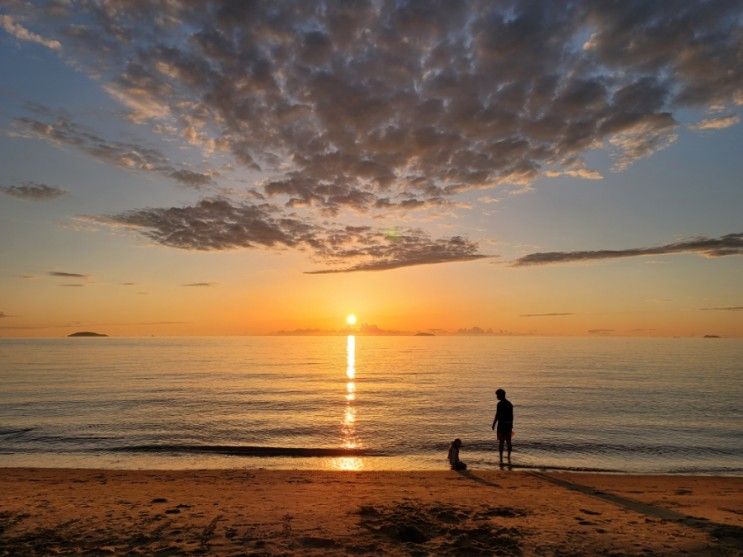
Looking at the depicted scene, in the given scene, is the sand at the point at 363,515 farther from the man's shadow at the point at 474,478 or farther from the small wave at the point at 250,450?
the small wave at the point at 250,450

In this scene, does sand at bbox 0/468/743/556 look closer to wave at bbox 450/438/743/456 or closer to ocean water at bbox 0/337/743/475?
ocean water at bbox 0/337/743/475

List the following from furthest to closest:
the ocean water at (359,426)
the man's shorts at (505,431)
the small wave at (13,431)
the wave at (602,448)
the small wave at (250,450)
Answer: the small wave at (13,431) < the wave at (602,448) < the small wave at (250,450) < the ocean water at (359,426) < the man's shorts at (505,431)

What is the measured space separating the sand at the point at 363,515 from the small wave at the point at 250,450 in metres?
6.70

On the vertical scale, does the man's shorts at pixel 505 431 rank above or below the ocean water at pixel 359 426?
above

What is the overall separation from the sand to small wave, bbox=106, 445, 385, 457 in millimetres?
6696

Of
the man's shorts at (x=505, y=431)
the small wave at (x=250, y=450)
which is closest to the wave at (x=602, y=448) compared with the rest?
the small wave at (x=250, y=450)

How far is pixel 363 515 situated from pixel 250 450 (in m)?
14.6

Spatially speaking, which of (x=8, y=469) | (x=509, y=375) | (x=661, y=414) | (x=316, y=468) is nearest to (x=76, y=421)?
(x=8, y=469)

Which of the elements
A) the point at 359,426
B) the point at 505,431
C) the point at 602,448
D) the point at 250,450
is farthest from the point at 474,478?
the point at 359,426

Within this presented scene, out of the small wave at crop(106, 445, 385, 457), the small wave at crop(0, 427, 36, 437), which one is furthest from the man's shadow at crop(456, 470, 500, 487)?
the small wave at crop(0, 427, 36, 437)

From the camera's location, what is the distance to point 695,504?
13.4m

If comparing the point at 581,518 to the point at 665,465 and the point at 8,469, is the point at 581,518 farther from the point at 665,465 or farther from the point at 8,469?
the point at 8,469

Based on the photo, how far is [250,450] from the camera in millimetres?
24312

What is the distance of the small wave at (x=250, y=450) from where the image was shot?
23.6 metres
